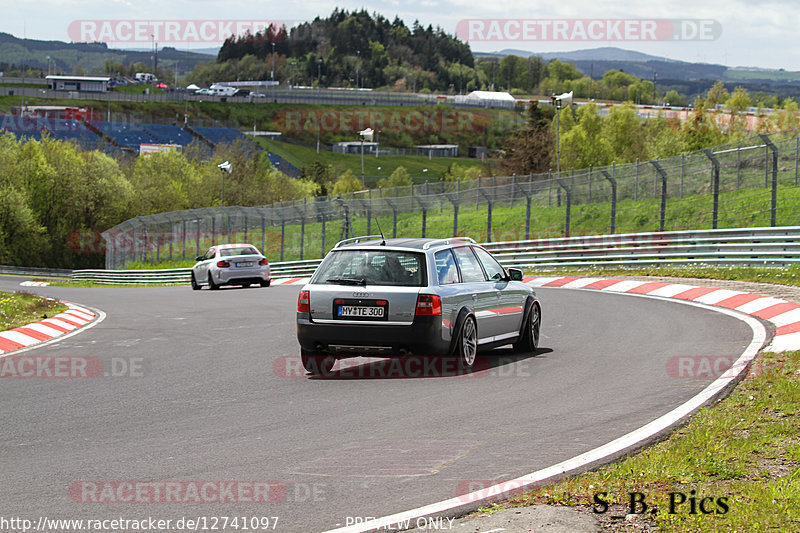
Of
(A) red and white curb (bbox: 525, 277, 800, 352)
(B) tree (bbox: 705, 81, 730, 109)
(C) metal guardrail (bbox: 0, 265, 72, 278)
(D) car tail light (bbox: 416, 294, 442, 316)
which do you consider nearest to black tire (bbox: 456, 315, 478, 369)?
(D) car tail light (bbox: 416, 294, 442, 316)

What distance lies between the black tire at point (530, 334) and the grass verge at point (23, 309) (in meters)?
8.63

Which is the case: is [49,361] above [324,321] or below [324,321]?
below

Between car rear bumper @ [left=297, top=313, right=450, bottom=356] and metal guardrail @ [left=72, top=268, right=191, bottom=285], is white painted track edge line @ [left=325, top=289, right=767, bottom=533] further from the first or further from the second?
metal guardrail @ [left=72, top=268, right=191, bottom=285]

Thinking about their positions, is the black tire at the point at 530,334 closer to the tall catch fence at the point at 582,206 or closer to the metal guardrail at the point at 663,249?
the metal guardrail at the point at 663,249

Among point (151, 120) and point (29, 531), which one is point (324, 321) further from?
point (151, 120)

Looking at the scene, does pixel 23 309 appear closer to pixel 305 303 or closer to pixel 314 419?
pixel 305 303

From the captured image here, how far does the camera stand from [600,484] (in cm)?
548

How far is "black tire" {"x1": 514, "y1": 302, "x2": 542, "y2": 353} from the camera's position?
1186 cm

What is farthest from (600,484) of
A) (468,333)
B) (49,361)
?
(49,361)

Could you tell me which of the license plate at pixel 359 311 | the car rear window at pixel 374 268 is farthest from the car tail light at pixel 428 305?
the license plate at pixel 359 311

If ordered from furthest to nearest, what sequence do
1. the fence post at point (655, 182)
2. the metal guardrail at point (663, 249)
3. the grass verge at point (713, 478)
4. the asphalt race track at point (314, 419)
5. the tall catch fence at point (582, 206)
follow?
the fence post at point (655, 182), the tall catch fence at point (582, 206), the metal guardrail at point (663, 249), the asphalt race track at point (314, 419), the grass verge at point (713, 478)

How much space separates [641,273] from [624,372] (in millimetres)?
14948

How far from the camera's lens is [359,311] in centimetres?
1018

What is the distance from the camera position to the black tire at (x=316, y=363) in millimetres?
10500
